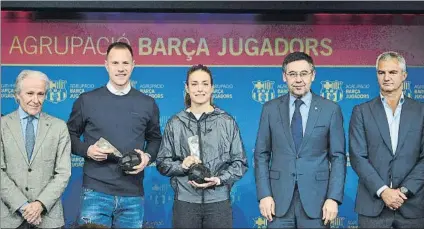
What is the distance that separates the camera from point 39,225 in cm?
515

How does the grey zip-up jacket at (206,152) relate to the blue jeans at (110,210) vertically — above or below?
above

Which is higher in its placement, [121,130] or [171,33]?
[171,33]

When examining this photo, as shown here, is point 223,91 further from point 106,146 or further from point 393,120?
point 393,120

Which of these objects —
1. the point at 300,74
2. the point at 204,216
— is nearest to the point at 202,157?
the point at 204,216

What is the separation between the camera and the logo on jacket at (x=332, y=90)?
6.23 meters

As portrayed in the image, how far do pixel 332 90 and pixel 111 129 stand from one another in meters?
1.96

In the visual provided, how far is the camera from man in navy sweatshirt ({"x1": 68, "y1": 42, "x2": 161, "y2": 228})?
17.2 feet

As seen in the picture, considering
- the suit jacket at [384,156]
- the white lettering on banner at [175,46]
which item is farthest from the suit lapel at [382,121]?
the white lettering on banner at [175,46]

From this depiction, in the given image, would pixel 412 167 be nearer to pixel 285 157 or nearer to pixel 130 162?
pixel 285 157

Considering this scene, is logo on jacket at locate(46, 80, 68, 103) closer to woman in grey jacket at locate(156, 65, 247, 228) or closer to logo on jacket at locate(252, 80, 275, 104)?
woman in grey jacket at locate(156, 65, 247, 228)

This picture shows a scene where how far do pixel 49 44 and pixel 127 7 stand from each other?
2.47 ft

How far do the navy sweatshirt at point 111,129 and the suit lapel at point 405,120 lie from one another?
172 cm

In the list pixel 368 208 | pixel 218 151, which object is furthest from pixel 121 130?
pixel 368 208

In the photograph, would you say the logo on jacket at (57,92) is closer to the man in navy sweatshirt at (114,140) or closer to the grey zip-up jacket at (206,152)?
the man in navy sweatshirt at (114,140)
